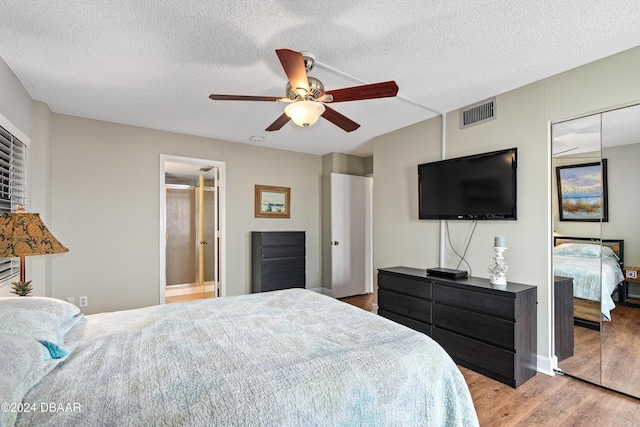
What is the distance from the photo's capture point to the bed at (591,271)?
2221mm

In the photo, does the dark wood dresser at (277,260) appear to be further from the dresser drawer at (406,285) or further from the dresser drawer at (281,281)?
the dresser drawer at (406,285)

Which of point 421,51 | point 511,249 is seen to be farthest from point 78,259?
point 511,249

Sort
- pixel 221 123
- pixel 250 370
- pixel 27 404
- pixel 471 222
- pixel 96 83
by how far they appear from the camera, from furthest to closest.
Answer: pixel 221 123 → pixel 471 222 → pixel 96 83 → pixel 250 370 → pixel 27 404

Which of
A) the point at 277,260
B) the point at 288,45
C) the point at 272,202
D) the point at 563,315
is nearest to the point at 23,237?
the point at 288,45

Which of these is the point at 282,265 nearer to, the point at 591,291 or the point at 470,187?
the point at 470,187

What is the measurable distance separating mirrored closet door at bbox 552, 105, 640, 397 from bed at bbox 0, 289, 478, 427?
1672 mm

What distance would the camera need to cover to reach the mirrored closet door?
2.13 m

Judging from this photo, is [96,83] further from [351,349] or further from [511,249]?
[511,249]

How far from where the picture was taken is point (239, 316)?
6.00ft

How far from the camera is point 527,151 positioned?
2619mm

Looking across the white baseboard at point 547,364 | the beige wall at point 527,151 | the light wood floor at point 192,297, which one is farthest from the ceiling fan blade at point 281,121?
the light wood floor at point 192,297

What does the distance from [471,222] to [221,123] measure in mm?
3036

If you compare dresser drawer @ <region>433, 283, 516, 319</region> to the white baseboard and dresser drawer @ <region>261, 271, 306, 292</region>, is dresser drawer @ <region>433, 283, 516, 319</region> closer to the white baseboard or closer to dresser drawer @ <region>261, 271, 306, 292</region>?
the white baseboard

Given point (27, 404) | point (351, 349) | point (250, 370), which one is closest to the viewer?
point (27, 404)
